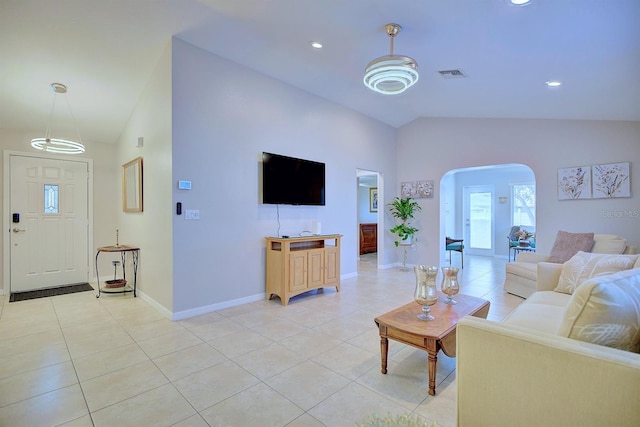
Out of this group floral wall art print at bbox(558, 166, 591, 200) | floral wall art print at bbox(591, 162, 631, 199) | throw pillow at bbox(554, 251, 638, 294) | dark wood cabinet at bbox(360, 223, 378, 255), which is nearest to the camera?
throw pillow at bbox(554, 251, 638, 294)

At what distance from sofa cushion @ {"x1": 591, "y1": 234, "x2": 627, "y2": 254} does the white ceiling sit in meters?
1.67

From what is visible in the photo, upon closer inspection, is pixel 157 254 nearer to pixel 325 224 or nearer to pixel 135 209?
pixel 135 209

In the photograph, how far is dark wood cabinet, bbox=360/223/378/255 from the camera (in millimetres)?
8969

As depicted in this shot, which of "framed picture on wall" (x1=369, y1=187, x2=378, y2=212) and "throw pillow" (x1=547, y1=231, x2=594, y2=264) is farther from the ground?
"framed picture on wall" (x1=369, y1=187, x2=378, y2=212)

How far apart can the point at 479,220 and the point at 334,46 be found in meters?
7.11

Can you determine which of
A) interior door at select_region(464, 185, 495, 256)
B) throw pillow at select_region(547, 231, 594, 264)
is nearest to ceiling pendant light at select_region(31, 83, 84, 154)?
throw pillow at select_region(547, 231, 594, 264)

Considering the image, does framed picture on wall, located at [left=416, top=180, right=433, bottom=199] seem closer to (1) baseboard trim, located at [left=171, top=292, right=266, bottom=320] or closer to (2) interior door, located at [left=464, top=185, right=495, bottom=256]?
(2) interior door, located at [left=464, top=185, right=495, bottom=256]

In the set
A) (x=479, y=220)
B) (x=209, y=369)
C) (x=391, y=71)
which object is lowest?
(x=209, y=369)

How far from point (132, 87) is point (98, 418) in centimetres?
404

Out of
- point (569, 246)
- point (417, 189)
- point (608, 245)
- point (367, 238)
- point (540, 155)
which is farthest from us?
point (367, 238)

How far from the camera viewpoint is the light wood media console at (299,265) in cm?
397

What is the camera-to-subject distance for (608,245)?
3.80 metres

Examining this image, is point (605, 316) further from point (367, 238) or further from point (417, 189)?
point (367, 238)

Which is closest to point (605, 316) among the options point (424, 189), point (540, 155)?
point (540, 155)
